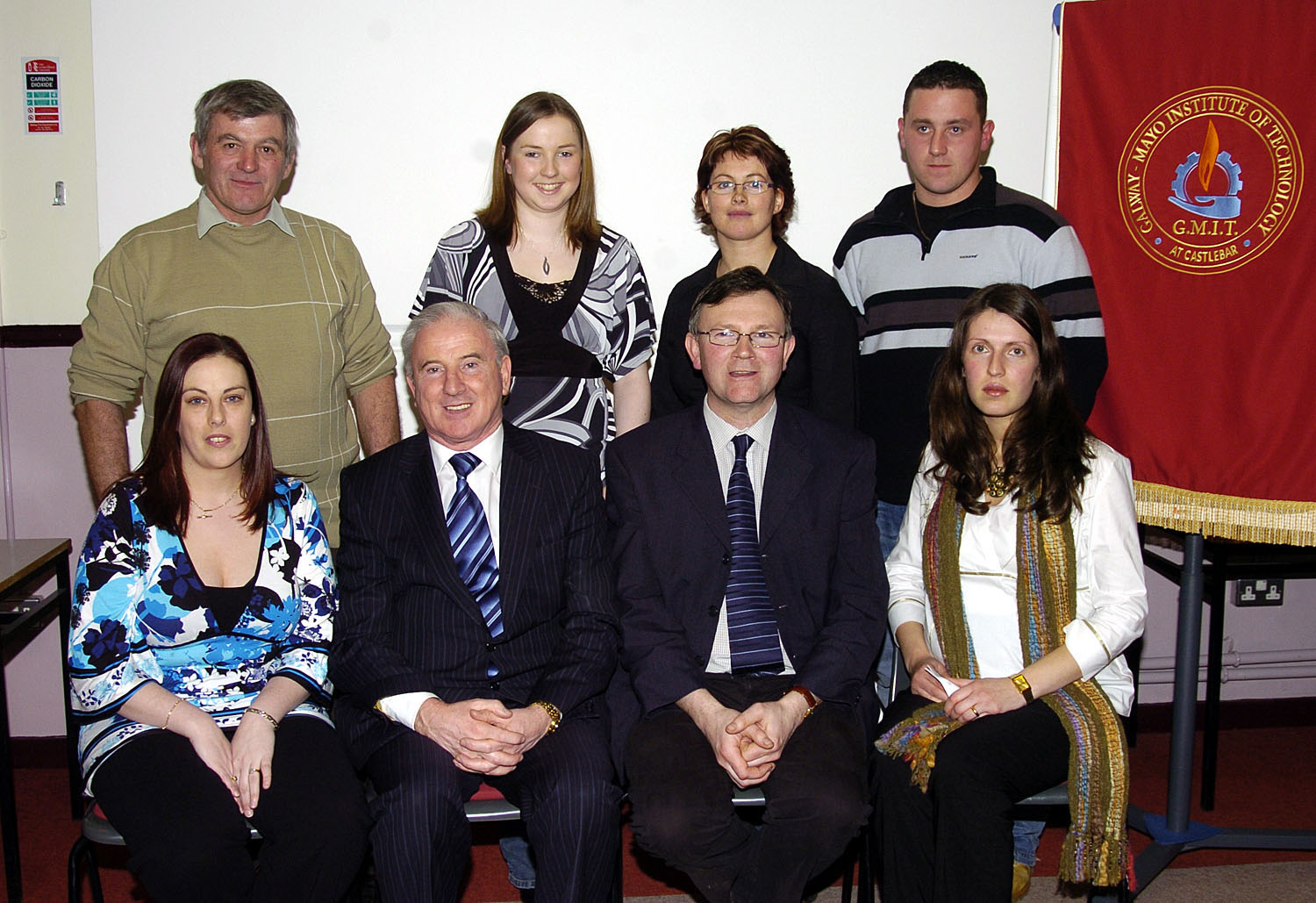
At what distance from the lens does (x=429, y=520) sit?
2.38 metres

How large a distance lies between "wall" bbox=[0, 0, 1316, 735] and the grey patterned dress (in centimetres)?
77

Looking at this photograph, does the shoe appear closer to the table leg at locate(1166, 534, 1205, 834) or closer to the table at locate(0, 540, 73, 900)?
the table leg at locate(1166, 534, 1205, 834)

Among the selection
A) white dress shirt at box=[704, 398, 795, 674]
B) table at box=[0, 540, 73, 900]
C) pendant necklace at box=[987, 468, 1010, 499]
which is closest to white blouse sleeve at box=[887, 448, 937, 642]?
pendant necklace at box=[987, 468, 1010, 499]

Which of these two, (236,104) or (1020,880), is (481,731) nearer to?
(1020,880)

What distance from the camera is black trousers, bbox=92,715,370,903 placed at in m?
1.99

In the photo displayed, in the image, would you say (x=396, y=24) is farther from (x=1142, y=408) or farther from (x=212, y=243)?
(x=1142, y=408)

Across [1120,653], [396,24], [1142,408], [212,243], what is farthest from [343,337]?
[1142,408]

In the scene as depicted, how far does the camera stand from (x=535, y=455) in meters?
2.48

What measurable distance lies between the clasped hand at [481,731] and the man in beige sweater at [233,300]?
90cm

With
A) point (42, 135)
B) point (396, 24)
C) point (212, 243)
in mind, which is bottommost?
point (212, 243)

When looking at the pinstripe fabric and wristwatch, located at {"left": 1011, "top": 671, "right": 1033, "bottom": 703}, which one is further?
wristwatch, located at {"left": 1011, "top": 671, "right": 1033, "bottom": 703}

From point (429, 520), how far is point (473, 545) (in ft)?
0.38

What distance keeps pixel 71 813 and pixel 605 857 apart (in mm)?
2192

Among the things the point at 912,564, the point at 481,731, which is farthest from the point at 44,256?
the point at 912,564
